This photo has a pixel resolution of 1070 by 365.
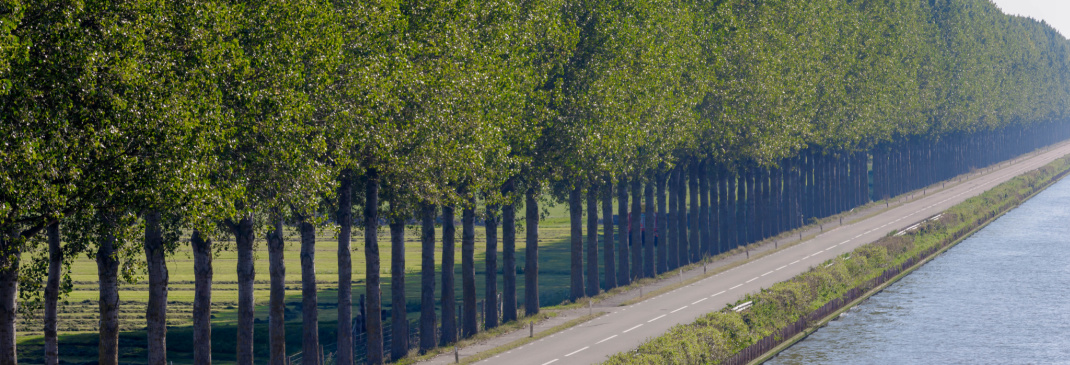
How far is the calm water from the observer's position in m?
55.5

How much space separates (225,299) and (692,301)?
30039 mm

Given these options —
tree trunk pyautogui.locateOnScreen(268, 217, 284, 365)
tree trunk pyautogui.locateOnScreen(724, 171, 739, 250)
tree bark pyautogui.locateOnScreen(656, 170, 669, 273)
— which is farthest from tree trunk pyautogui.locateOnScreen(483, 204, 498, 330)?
tree trunk pyautogui.locateOnScreen(724, 171, 739, 250)

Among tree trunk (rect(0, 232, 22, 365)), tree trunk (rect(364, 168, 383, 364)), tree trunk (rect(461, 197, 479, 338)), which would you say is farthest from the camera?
tree trunk (rect(461, 197, 479, 338))

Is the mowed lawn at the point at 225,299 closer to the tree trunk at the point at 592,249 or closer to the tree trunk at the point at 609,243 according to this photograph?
the tree trunk at the point at 609,243

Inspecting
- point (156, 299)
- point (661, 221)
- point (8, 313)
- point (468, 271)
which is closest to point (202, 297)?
point (156, 299)

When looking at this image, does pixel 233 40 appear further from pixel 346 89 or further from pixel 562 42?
pixel 562 42

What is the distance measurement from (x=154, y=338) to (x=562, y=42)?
92.1 ft

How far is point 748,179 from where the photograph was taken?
294 feet

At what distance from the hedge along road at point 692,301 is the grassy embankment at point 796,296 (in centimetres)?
280

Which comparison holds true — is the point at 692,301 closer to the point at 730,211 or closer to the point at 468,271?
the point at 468,271

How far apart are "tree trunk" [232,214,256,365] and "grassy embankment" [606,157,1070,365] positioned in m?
13.1

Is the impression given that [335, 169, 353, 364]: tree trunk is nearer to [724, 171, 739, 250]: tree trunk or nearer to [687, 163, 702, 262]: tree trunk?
[687, 163, 702, 262]: tree trunk

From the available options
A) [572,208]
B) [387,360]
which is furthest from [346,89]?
[572,208]

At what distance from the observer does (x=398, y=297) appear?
157 ft
